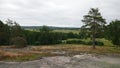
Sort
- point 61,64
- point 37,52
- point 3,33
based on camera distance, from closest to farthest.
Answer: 1. point 61,64
2. point 37,52
3. point 3,33

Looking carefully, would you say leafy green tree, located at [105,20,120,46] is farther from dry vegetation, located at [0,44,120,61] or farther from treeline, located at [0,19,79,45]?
treeline, located at [0,19,79,45]

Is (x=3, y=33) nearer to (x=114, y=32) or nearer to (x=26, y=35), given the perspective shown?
(x=26, y=35)

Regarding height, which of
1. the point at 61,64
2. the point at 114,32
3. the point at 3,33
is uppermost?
the point at 114,32

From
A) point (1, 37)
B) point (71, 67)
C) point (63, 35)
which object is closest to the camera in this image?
point (71, 67)

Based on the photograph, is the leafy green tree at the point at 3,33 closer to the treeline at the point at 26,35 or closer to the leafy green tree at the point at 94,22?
the treeline at the point at 26,35

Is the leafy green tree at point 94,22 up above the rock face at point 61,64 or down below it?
above

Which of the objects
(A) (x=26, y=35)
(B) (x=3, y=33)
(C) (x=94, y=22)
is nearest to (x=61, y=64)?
(C) (x=94, y=22)

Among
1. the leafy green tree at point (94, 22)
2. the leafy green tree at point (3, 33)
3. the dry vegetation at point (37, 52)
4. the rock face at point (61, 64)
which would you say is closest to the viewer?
the rock face at point (61, 64)

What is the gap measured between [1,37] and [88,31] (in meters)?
35.8

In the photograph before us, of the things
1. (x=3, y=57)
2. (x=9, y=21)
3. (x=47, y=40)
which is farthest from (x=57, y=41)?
(x=3, y=57)

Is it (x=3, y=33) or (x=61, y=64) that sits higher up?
(x=3, y=33)

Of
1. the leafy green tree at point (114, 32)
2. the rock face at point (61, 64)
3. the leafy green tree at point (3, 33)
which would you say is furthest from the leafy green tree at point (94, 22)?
the leafy green tree at point (3, 33)

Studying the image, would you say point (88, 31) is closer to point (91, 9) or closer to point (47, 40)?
point (91, 9)

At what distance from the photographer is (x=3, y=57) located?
4559 cm
